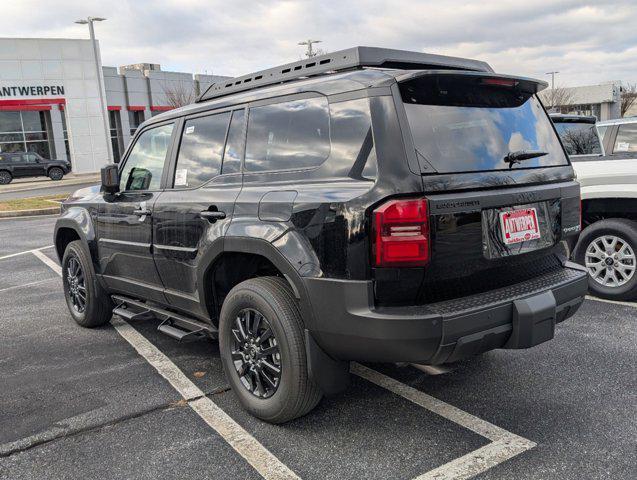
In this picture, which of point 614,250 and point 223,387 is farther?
point 614,250

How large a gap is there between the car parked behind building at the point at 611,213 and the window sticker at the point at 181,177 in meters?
3.94

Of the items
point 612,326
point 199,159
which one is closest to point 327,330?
point 199,159

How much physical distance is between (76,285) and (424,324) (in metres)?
3.85

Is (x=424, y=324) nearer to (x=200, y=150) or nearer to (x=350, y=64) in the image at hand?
(x=350, y=64)

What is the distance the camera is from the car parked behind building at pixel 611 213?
5344 millimetres

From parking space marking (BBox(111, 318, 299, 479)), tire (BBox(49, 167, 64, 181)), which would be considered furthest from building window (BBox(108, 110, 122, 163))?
parking space marking (BBox(111, 318, 299, 479))

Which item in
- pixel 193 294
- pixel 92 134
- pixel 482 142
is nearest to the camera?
pixel 482 142

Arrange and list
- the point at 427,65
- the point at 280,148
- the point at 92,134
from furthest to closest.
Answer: the point at 92,134
the point at 427,65
the point at 280,148

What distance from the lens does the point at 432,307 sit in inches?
105

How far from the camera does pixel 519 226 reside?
3.01m

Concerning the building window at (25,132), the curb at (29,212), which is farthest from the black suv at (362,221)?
the building window at (25,132)

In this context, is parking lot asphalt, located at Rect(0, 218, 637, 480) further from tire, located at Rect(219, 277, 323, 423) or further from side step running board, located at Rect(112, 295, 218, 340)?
side step running board, located at Rect(112, 295, 218, 340)

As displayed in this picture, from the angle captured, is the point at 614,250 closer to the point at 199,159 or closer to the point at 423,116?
the point at 423,116

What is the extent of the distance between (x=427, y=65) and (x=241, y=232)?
1524mm
